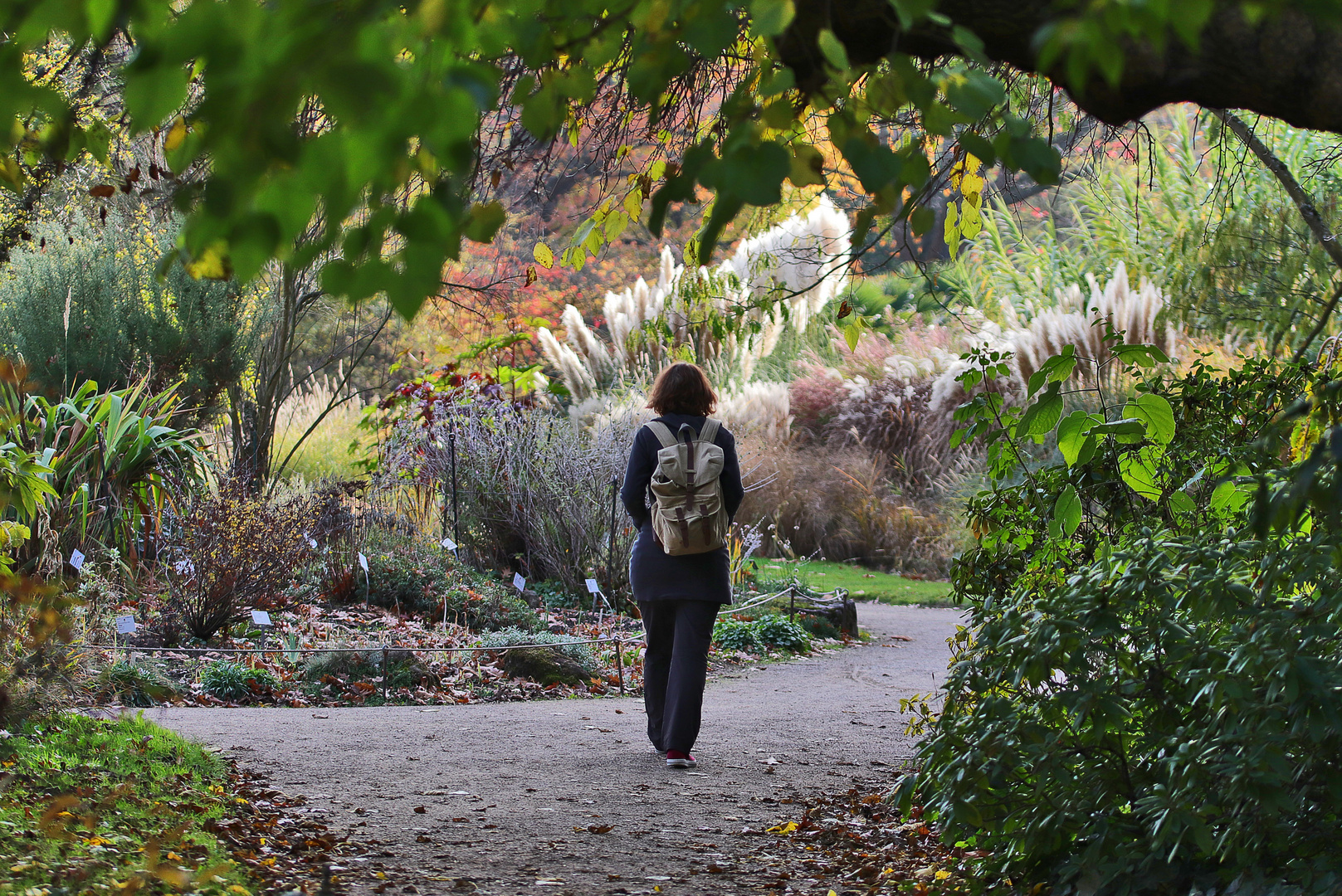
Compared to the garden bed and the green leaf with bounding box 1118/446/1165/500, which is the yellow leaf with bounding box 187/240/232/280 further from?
the garden bed

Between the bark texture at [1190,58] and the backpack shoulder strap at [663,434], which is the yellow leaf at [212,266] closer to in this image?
the bark texture at [1190,58]

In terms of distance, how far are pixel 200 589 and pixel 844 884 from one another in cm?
492

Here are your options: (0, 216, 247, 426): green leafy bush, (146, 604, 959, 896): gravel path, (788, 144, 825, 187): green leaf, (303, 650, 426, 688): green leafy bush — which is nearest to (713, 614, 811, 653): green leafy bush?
(146, 604, 959, 896): gravel path

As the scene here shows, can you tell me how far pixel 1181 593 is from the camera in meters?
2.55

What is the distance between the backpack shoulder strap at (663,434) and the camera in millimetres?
4652

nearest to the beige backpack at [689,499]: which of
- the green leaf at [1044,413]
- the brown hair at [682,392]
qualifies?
the brown hair at [682,392]

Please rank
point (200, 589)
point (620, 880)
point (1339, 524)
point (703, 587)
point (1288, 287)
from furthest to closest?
point (1288, 287)
point (200, 589)
point (703, 587)
point (620, 880)
point (1339, 524)

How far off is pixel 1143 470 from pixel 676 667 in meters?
1.95

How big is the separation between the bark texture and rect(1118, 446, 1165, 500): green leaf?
1.43 m

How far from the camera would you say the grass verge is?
2.53 meters

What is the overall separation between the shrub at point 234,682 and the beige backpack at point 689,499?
9.13 ft

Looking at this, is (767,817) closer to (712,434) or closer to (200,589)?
(712,434)

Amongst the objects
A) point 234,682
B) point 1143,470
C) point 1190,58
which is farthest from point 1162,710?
point 234,682

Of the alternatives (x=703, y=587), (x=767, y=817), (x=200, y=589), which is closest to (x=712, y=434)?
(x=703, y=587)
